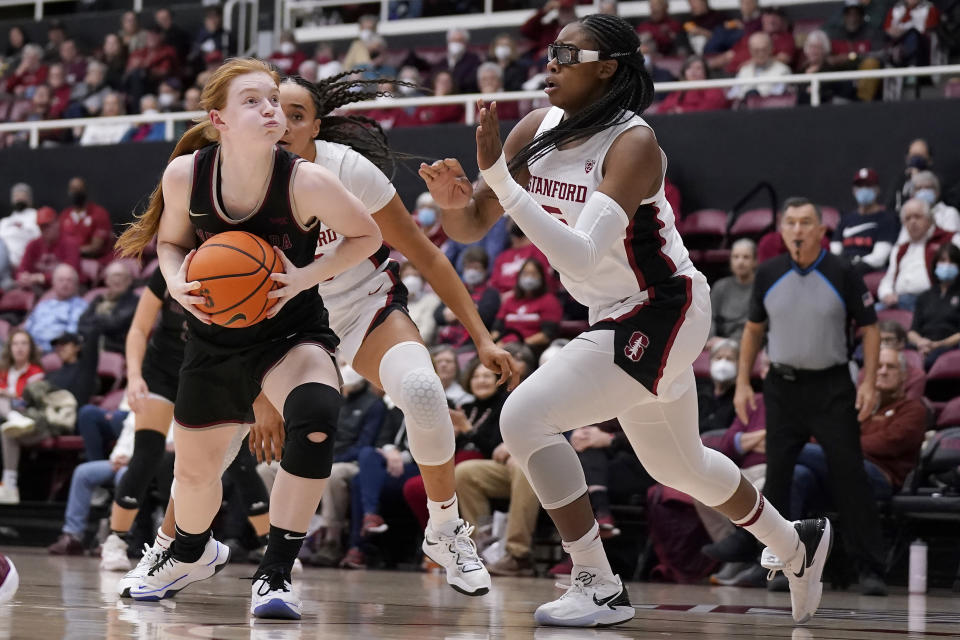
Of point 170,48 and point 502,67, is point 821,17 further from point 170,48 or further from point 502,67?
point 170,48

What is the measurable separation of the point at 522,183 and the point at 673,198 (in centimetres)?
637

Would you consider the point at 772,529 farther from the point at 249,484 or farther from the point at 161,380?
the point at 161,380

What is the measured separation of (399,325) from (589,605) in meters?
1.23

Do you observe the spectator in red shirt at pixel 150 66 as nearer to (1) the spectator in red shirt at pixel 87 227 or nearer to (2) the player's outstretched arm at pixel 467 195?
(1) the spectator in red shirt at pixel 87 227

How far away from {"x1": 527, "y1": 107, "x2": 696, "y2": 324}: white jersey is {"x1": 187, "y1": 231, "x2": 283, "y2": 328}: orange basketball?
3.21ft

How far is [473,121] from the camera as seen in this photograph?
1247cm

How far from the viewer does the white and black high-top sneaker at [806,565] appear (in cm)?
465

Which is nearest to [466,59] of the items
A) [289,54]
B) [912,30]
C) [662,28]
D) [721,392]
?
[662,28]

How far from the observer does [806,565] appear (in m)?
4.71

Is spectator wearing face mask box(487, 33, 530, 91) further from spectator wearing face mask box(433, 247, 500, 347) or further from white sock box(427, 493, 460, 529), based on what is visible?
white sock box(427, 493, 460, 529)

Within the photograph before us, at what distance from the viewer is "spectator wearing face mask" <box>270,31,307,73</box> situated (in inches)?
586

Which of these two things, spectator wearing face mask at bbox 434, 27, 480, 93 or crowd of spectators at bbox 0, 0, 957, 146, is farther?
spectator wearing face mask at bbox 434, 27, 480, 93

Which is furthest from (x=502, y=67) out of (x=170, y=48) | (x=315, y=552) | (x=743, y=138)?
(x=315, y=552)

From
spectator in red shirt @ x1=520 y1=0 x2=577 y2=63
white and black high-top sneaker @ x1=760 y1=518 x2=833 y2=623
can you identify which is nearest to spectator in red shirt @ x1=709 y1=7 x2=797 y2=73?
spectator in red shirt @ x1=520 y1=0 x2=577 y2=63
